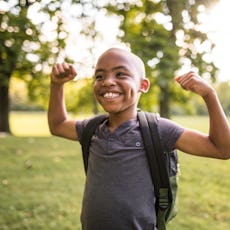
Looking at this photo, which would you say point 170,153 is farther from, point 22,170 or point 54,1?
point 22,170

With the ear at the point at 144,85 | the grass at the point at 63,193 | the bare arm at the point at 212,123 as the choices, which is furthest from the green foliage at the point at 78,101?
the bare arm at the point at 212,123

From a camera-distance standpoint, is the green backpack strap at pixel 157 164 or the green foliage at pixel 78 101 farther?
the green foliage at pixel 78 101

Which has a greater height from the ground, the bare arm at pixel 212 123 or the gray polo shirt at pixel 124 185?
the bare arm at pixel 212 123

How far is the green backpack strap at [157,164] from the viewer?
6.38 feet

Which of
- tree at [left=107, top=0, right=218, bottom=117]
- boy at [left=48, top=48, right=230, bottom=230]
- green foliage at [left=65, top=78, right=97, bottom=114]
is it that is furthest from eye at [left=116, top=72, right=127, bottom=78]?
green foliage at [left=65, top=78, right=97, bottom=114]

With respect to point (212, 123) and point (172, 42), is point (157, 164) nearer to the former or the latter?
point (212, 123)

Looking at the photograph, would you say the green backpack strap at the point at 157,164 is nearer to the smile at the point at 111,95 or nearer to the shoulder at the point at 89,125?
the smile at the point at 111,95

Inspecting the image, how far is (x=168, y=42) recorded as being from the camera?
426 cm

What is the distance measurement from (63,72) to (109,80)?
0.41 m

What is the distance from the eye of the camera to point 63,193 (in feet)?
20.0

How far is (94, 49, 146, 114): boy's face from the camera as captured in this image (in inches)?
79.3

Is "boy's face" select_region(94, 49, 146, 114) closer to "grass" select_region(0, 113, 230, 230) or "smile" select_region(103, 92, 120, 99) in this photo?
"smile" select_region(103, 92, 120, 99)

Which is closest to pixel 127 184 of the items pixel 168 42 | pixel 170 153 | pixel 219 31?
pixel 170 153

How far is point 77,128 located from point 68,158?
7.62m
